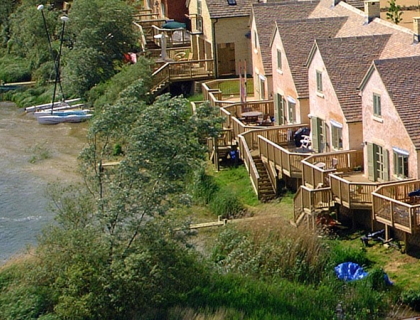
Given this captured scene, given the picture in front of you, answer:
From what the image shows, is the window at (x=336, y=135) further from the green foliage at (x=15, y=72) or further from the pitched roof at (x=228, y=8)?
the green foliage at (x=15, y=72)

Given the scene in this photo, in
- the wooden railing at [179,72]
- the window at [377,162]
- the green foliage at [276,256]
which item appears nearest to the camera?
the green foliage at [276,256]

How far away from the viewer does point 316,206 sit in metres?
35.8

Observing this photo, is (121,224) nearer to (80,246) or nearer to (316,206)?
(80,246)

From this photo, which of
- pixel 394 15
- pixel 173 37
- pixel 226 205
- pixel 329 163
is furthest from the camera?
pixel 394 15

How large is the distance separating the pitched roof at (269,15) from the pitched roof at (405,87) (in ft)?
46.0

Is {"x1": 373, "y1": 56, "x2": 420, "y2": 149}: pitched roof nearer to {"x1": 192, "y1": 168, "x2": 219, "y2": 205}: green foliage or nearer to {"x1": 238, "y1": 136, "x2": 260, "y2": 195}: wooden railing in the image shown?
{"x1": 238, "y1": 136, "x2": 260, "y2": 195}: wooden railing

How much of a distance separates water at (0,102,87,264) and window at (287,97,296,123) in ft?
31.2

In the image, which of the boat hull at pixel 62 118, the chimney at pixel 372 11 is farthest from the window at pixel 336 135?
the boat hull at pixel 62 118

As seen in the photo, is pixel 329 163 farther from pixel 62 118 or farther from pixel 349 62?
pixel 62 118

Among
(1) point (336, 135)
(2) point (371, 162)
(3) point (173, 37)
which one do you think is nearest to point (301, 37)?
(1) point (336, 135)

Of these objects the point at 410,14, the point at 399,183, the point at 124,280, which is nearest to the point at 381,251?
the point at 399,183

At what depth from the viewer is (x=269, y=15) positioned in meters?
53.1

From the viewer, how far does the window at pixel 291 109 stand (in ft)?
149

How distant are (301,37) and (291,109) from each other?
11.5 feet
